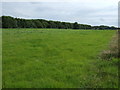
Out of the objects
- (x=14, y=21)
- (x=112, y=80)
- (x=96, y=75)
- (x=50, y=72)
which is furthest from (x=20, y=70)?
(x=14, y=21)

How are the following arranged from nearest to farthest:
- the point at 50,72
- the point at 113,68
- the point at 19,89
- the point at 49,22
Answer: the point at 19,89, the point at 50,72, the point at 113,68, the point at 49,22

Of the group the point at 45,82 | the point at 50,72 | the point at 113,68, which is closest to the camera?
the point at 45,82

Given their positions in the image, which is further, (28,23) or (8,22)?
(28,23)

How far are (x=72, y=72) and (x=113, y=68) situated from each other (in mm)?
1772

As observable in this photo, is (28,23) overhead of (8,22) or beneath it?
overhead

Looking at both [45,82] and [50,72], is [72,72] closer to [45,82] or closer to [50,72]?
[50,72]

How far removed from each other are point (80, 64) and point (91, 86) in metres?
2.72

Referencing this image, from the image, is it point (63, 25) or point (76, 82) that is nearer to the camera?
point (76, 82)

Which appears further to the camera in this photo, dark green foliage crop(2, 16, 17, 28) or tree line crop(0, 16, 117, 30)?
tree line crop(0, 16, 117, 30)

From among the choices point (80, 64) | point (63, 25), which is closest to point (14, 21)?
point (63, 25)

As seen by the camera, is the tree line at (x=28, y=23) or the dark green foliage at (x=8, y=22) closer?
the dark green foliage at (x=8, y=22)

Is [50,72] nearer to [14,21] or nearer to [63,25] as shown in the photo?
[14,21]

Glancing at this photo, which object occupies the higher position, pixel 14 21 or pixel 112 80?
pixel 14 21

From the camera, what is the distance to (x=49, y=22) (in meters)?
84.4
